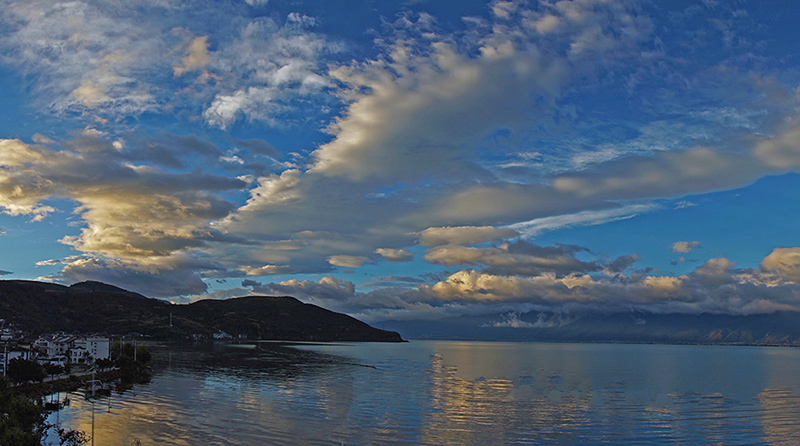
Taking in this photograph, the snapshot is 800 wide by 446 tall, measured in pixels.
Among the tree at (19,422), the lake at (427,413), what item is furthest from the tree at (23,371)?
the tree at (19,422)

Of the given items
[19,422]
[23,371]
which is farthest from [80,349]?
[19,422]

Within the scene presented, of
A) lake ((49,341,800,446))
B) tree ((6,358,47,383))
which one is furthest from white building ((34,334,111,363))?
tree ((6,358,47,383))

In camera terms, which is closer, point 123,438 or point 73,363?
point 123,438

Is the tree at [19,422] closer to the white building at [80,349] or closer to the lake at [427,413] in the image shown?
the lake at [427,413]

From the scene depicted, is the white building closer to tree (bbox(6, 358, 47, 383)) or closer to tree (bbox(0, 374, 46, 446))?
tree (bbox(6, 358, 47, 383))

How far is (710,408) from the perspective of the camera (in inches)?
3465

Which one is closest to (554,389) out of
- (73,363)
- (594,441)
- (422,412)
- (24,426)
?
(422,412)

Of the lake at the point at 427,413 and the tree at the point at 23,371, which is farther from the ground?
the tree at the point at 23,371

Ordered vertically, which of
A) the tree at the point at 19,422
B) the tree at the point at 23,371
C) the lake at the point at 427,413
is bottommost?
the lake at the point at 427,413

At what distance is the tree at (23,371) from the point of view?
3314 inches

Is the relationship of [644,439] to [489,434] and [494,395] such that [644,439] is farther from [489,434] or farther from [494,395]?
[494,395]

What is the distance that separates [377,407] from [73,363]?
11227 centimetres

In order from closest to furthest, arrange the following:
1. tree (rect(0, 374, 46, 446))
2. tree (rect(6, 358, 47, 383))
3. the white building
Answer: tree (rect(0, 374, 46, 446)), tree (rect(6, 358, 47, 383)), the white building

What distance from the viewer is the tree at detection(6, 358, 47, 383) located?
84.2 metres
